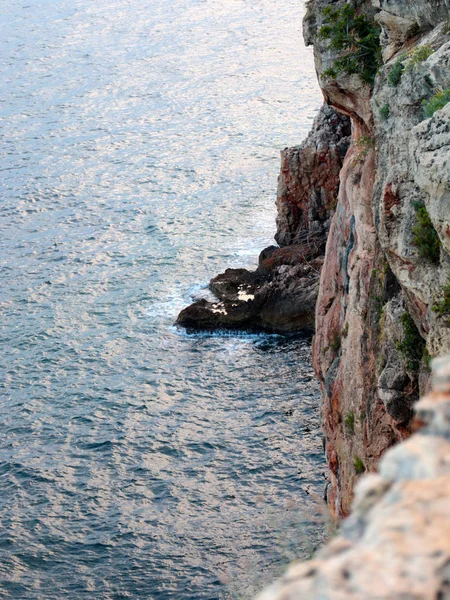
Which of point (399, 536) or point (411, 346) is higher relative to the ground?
point (399, 536)

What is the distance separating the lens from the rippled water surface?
3862cm

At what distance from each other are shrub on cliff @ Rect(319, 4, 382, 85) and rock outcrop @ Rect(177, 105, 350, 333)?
27272 mm

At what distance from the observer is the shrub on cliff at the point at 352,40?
28.2 m

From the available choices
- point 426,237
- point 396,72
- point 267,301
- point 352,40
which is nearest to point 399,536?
point 426,237

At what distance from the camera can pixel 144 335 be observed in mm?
57281

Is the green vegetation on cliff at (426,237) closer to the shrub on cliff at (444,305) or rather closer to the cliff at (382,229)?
the cliff at (382,229)

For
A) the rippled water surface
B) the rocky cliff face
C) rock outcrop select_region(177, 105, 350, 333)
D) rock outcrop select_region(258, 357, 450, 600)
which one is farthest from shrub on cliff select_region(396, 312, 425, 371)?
rock outcrop select_region(177, 105, 350, 333)

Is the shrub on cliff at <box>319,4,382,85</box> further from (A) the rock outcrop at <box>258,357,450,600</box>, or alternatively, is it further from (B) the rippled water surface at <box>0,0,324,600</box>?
(A) the rock outcrop at <box>258,357,450,600</box>

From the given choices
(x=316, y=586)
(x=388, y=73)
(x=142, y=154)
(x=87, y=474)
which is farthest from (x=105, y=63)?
(x=316, y=586)

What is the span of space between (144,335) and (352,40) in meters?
32.1

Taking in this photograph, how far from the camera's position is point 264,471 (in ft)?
142

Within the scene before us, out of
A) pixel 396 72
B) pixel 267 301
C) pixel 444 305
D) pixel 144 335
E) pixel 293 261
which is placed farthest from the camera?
pixel 293 261

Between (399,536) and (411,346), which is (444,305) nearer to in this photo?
(411,346)

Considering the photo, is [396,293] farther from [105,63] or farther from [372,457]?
[105,63]
